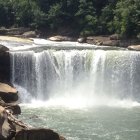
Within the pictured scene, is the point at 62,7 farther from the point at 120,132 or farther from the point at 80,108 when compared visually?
the point at 120,132

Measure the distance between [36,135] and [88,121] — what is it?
330 inches

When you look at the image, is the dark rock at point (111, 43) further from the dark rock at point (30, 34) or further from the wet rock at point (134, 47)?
the dark rock at point (30, 34)

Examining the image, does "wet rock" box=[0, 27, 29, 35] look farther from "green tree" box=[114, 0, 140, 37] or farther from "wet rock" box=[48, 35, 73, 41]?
"green tree" box=[114, 0, 140, 37]

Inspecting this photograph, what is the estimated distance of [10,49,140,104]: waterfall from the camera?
36.4m

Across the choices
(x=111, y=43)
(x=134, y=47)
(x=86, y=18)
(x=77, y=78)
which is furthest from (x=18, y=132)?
(x=86, y=18)

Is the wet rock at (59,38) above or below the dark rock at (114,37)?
below

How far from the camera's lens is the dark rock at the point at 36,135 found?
2033cm

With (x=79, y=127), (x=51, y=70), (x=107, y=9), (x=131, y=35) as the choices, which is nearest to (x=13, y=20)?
(x=107, y=9)

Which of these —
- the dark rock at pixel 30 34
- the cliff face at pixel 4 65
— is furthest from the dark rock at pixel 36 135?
the dark rock at pixel 30 34

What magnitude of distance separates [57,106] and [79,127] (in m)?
6.03

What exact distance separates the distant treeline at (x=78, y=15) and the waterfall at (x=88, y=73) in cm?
932

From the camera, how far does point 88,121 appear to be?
1129 inches

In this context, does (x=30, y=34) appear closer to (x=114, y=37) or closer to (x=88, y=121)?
(x=114, y=37)

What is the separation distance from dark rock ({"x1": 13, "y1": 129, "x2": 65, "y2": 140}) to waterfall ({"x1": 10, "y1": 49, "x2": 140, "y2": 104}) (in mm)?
15239
